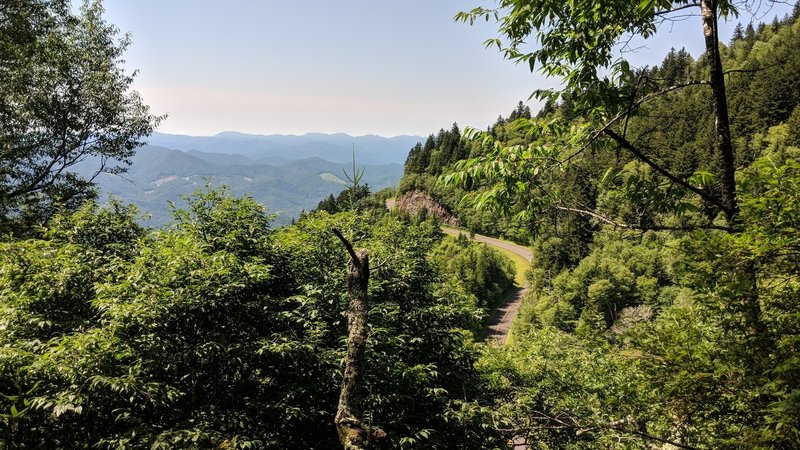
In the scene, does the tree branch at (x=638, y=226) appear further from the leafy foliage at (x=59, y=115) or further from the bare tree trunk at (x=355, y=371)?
the leafy foliage at (x=59, y=115)

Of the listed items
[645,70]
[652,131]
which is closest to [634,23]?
[645,70]

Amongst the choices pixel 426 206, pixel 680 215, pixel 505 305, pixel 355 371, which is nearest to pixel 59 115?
pixel 355 371

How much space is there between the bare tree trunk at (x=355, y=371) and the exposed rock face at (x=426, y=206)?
14164cm

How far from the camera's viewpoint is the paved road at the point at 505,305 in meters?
88.4

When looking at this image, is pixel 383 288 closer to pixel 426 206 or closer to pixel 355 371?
pixel 355 371

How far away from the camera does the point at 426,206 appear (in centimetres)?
14788

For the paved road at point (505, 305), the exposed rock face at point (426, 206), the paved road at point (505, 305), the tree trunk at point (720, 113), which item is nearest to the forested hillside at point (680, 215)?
the tree trunk at point (720, 113)

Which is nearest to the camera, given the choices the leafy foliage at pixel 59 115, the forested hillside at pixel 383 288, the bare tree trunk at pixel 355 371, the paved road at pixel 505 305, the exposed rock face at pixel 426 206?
the bare tree trunk at pixel 355 371

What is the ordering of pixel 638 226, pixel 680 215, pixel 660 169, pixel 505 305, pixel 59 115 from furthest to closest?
pixel 505 305 → pixel 59 115 → pixel 680 215 → pixel 638 226 → pixel 660 169

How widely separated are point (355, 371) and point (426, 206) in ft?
473

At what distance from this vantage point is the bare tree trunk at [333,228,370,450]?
13.5 ft

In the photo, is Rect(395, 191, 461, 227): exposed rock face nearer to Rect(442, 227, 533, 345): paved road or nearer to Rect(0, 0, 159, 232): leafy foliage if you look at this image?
Rect(442, 227, 533, 345): paved road

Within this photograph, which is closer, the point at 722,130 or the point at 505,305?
the point at 722,130

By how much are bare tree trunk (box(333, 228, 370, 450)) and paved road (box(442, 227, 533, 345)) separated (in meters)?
70.4
